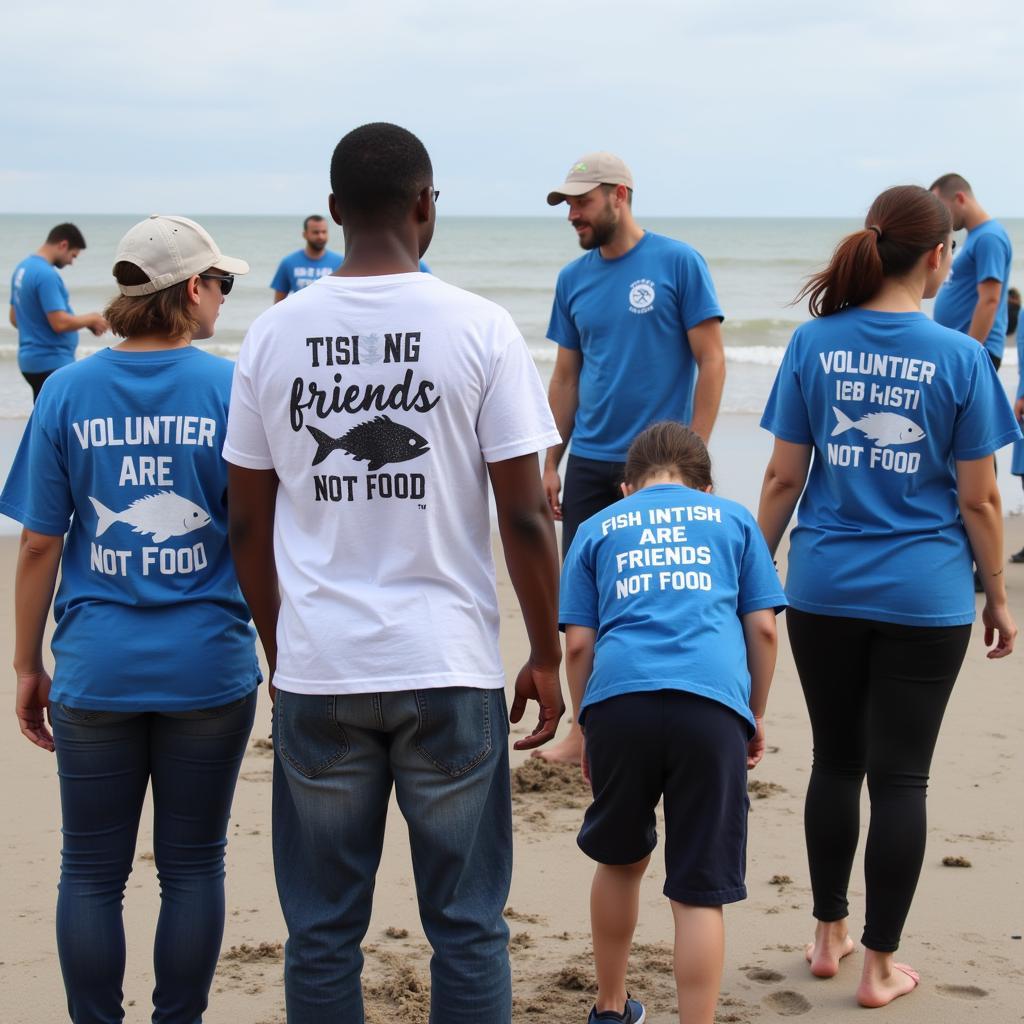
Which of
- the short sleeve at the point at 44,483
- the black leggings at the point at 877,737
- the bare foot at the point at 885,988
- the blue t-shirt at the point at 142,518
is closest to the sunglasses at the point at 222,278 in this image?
the blue t-shirt at the point at 142,518

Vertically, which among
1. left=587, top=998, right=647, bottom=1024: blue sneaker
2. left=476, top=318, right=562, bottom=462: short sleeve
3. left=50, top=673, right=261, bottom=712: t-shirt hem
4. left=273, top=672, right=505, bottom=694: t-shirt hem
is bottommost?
left=587, top=998, right=647, bottom=1024: blue sneaker

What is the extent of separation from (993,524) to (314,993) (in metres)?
1.95

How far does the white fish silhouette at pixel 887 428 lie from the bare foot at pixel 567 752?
2192 mm

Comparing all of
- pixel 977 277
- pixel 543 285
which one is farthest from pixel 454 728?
pixel 543 285

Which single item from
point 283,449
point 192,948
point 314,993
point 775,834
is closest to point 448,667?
point 283,449

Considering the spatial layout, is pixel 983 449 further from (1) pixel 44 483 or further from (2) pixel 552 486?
(2) pixel 552 486

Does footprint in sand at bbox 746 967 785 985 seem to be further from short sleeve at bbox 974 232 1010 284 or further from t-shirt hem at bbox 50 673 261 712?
short sleeve at bbox 974 232 1010 284

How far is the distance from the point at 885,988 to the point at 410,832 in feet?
5.12

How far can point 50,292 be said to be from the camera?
10367 mm

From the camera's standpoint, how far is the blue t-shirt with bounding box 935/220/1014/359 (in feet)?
24.9

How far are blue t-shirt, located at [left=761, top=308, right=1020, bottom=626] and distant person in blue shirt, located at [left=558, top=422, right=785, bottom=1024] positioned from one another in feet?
1.36

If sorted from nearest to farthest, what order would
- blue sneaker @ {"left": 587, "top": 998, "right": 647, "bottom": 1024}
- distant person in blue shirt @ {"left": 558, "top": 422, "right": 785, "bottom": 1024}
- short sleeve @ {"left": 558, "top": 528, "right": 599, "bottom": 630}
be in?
distant person in blue shirt @ {"left": 558, "top": 422, "right": 785, "bottom": 1024} < short sleeve @ {"left": 558, "top": 528, "right": 599, "bottom": 630} < blue sneaker @ {"left": 587, "top": 998, "right": 647, "bottom": 1024}

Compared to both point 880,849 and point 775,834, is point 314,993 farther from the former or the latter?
point 775,834

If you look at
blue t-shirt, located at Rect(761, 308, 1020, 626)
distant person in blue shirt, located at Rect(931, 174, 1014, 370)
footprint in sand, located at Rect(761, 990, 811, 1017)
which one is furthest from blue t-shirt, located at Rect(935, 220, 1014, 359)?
footprint in sand, located at Rect(761, 990, 811, 1017)
